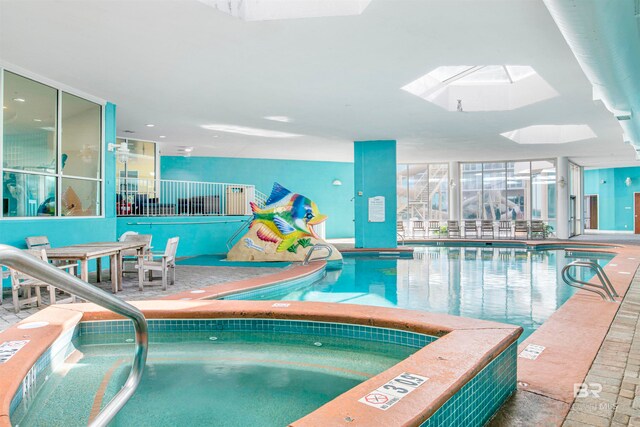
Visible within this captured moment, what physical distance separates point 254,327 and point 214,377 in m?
0.96

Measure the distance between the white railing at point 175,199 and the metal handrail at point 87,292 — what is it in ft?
32.0

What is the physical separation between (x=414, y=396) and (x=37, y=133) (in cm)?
726

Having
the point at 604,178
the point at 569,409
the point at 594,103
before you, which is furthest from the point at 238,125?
the point at 604,178

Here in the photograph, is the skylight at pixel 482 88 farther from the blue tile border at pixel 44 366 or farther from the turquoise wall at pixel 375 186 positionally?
the blue tile border at pixel 44 366

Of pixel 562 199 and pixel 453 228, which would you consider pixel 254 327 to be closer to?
pixel 453 228

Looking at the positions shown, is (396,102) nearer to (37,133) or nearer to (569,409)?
(37,133)

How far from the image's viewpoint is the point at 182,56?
596cm

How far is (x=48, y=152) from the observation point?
23.4 feet

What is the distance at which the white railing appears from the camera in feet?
36.8

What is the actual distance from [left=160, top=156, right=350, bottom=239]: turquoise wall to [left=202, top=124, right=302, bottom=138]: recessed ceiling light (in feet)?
16.2

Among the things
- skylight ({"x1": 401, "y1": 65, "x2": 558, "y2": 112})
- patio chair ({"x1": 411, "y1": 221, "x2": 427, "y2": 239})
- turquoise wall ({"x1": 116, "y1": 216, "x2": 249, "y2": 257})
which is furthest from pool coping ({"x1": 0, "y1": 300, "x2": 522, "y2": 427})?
patio chair ({"x1": 411, "y1": 221, "x2": 427, "y2": 239})

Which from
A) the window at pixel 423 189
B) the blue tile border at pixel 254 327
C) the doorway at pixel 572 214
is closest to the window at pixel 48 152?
the blue tile border at pixel 254 327

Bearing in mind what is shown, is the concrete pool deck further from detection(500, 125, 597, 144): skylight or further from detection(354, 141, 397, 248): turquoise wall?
detection(500, 125, 597, 144): skylight

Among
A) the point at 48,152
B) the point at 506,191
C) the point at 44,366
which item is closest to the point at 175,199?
the point at 48,152
